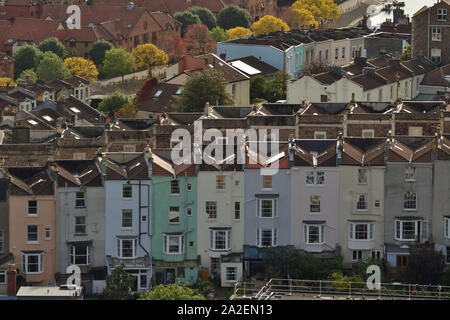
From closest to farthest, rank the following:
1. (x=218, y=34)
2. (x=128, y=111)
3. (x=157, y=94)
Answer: (x=128, y=111) → (x=157, y=94) → (x=218, y=34)

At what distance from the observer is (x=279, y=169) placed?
5766cm

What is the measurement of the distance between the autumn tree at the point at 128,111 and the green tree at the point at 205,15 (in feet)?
209

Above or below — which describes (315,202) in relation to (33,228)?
above

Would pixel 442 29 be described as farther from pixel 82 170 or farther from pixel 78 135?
pixel 82 170

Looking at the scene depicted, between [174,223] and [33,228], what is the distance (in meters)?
5.55

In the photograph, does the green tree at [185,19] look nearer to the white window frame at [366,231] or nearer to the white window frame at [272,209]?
the white window frame at [272,209]

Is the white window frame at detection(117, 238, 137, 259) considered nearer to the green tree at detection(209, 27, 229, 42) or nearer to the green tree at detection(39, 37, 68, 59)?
the green tree at detection(39, 37, 68, 59)

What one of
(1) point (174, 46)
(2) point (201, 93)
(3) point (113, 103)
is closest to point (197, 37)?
(1) point (174, 46)

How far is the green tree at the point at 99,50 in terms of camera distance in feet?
445

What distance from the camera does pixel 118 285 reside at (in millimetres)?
54938

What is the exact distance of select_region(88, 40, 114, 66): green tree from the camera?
445 ft

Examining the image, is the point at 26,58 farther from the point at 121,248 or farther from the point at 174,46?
the point at 121,248

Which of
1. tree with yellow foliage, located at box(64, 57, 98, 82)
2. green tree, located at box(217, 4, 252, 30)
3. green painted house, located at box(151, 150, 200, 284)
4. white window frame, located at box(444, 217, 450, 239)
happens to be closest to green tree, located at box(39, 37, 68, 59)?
tree with yellow foliage, located at box(64, 57, 98, 82)

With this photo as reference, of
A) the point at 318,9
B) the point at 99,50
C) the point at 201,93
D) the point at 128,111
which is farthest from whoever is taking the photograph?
the point at 318,9
